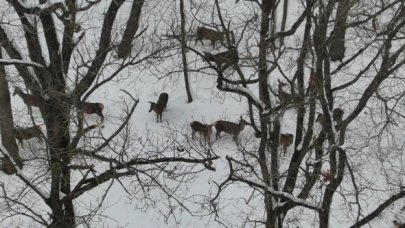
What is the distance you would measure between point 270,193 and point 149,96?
8361 millimetres

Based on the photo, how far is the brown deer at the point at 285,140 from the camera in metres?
14.5

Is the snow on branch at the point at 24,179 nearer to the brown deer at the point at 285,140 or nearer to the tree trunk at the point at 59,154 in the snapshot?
the tree trunk at the point at 59,154

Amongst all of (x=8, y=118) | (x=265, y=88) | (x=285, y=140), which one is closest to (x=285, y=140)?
(x=285, y=140)

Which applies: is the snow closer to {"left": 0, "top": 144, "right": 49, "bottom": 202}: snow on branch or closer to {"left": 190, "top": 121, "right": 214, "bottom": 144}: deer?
{"left": 190, "top": 121, "right": 214, "bottom": 144}: deer

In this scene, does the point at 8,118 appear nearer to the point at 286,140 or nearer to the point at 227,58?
the point at 227,58

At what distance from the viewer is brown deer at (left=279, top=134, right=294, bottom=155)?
14.5 metres

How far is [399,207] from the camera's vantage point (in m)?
14.2

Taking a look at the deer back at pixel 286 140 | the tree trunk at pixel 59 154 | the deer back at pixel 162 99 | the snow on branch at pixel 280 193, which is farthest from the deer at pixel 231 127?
the tree trunk at pixel 59 154

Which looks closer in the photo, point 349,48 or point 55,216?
point 55,216

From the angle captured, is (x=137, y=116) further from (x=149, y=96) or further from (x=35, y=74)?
(x=35, y=74)

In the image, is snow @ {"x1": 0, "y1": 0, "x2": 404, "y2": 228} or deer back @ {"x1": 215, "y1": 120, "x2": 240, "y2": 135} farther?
deer back @ {"x1": 215, "y1": 120, "x2": 240, "y2": 135}

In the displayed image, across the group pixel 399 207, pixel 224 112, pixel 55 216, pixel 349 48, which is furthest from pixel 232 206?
pixel 349 48

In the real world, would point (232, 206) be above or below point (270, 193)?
above

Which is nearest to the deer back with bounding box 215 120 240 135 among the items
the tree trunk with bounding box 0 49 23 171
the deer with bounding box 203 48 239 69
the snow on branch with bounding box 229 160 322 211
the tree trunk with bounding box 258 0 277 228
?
the tree trunk with bounding box 258 0 277 228
